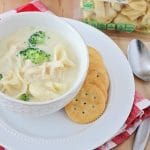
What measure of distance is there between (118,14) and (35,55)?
1.10 ft

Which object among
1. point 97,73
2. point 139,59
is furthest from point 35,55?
point 139,59

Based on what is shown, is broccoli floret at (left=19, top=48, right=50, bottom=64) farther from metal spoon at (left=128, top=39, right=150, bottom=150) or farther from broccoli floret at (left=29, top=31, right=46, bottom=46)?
metal spoon at (left=128, top=39, right=150, bottom=150)

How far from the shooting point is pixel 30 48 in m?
0.80

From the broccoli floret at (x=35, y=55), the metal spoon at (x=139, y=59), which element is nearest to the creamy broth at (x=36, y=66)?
the broccoli floret at (x=35, y=55)

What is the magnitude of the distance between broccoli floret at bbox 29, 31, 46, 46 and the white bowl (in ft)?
0.09

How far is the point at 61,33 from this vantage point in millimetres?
842

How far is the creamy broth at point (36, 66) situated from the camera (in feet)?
2.42

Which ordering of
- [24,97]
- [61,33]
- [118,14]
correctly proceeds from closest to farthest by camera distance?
[24,97] < [61,33] < [118,14]

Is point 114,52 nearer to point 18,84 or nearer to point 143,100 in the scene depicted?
point 143,100

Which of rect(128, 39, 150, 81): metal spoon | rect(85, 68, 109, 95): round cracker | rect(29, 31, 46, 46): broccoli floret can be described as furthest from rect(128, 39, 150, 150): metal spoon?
rect(29, 31, 46, 46): broccoli floret

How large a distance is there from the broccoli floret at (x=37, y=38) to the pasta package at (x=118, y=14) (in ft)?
0.76

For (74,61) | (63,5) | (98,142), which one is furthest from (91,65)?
(63,5)

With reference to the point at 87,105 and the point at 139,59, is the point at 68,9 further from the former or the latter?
the point at 87,105

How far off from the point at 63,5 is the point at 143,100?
0.37 meters
